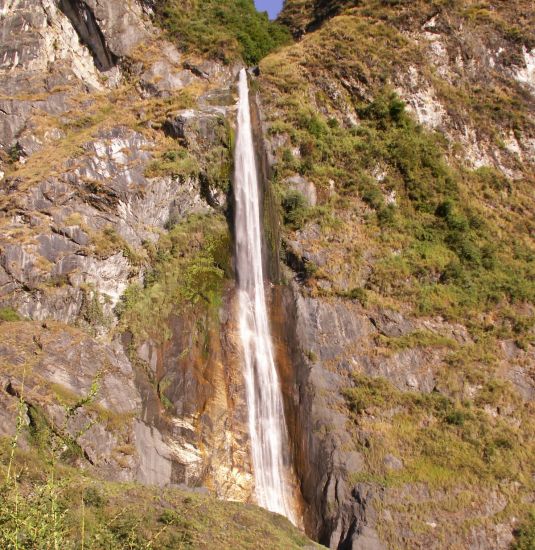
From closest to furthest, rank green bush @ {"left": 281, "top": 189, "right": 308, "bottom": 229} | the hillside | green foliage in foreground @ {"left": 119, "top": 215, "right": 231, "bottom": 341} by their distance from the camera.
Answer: the hillside < green foliage in foreground @ {"left": 119, "top": 215, "right": 231, "bottom": 341} < green bush @ {"left": 281, "top": 189, "right": 308, "bottom": 229}

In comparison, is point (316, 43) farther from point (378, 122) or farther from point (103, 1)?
point (103, 1)

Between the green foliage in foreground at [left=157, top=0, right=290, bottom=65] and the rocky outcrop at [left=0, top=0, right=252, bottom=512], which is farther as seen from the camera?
the green foliage in foreground at [left=157, top=0, right=290, bottom=65]

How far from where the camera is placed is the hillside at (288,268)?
1330 cm

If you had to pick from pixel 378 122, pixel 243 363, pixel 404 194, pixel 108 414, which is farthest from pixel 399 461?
pixel 378 122

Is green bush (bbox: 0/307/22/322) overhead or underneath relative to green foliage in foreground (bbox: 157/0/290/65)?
underneath

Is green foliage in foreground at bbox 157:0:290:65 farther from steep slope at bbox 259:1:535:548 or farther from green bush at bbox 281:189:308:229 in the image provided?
green bush at bbox 281:189:308:229

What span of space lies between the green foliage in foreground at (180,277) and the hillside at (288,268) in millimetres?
73

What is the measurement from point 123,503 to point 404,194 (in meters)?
16.4

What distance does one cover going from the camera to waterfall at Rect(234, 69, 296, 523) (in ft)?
48.2

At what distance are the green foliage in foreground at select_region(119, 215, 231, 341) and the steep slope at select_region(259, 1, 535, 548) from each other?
235cm

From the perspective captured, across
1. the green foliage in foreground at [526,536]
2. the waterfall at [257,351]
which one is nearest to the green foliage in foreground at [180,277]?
the waterfall at [257,351]

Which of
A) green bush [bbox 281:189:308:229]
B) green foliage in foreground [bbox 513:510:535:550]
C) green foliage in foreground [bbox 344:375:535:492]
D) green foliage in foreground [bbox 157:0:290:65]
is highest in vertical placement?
green foliage in foreground [bbox 157:0:290:65]

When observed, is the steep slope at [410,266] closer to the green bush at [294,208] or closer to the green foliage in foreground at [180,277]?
the green bush at [294,208]

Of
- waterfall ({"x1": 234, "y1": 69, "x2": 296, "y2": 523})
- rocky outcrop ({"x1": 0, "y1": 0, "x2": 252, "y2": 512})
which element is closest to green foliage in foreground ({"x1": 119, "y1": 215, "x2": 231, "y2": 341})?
rocky outcrop ({"x1": 0, "y1": 0, "x2": 252, "y2": 512})
